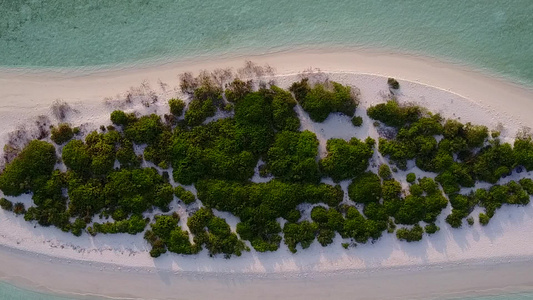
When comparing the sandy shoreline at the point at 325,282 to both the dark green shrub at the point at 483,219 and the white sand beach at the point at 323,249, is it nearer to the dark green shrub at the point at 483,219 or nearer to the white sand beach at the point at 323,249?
the white sand beach at the point at 323,249

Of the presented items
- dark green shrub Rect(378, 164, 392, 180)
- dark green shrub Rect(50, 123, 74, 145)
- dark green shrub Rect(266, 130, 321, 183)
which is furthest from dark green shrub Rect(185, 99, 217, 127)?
dark green shrub Rect(378, 164, 392, 180)

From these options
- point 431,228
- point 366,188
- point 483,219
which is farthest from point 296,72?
point 483,219

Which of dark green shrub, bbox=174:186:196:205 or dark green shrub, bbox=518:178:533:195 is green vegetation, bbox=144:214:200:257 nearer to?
dark green shrub, bbox=174:186:196:205

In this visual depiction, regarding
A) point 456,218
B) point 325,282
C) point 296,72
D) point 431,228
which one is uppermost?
point 296,72

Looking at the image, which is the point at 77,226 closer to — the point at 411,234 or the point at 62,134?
the point at 62,134

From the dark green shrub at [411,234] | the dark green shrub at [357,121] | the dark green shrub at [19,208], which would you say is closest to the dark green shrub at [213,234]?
the dark green shrub at [411,234]

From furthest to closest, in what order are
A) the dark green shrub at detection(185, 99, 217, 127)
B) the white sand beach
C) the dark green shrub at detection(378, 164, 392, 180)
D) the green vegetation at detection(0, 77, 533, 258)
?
1. the white sand beach
2. the dark green shrub at detection(185, 99, 217, 127)
3. the dark green shrub at detection(378, 164, 392, 180)
4. the green vegetation at detection(0, 77, 533, 258)

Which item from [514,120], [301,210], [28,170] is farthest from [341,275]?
[28,170]
